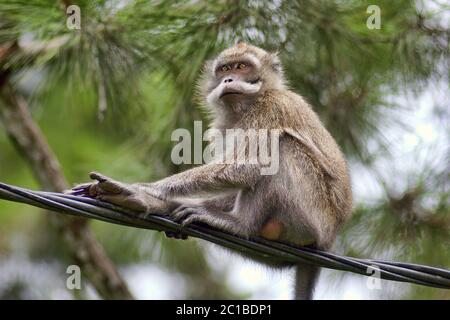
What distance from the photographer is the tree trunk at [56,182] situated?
9297 millimetres

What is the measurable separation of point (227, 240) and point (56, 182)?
171 inches

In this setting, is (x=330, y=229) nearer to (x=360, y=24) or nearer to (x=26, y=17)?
(x=360, y=24)

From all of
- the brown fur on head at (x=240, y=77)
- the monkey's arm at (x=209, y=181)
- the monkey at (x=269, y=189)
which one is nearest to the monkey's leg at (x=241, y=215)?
the monkey at (x=269, y=189)

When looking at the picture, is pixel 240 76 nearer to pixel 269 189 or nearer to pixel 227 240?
pixel 269 189

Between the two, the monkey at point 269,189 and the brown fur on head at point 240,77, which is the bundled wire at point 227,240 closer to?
the monkey at point 269,189

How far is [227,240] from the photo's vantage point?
5.48 metres

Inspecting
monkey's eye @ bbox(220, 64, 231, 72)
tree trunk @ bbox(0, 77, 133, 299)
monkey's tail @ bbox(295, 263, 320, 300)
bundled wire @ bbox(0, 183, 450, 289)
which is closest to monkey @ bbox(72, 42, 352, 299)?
monkey's tail @ bbox(295, 263, 320, 300)

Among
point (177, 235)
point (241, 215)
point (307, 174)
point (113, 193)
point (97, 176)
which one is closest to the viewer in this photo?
point (97, 176)

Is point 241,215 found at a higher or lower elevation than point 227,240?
higher

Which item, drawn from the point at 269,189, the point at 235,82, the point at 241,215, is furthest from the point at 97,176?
the point at 235,82

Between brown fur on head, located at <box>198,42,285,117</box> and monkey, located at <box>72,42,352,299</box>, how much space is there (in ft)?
0.05

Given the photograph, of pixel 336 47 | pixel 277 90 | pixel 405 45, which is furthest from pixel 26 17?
pixel 405 45

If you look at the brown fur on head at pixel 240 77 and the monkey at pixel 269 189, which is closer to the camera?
the monkey at pixel 269 189
